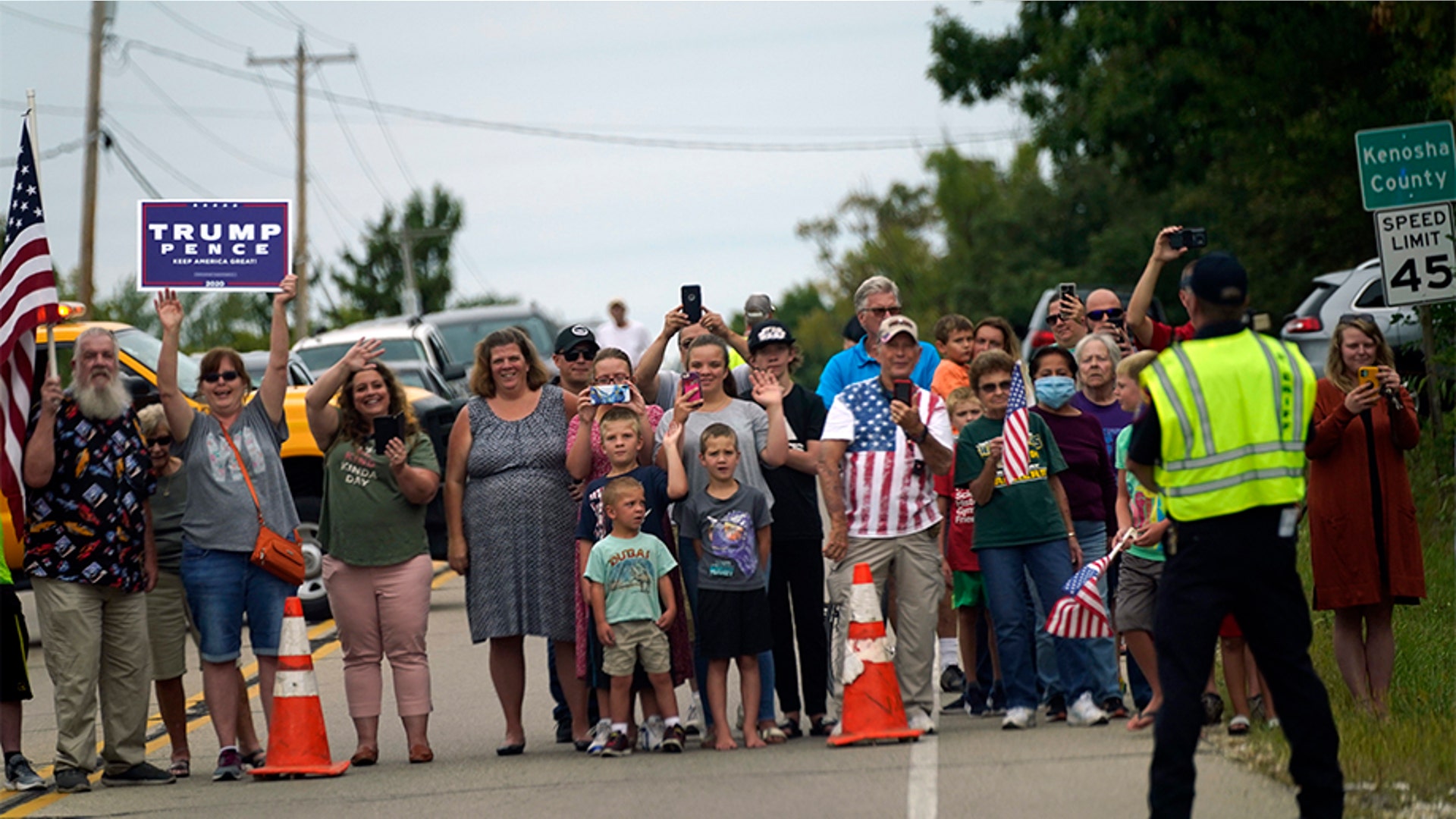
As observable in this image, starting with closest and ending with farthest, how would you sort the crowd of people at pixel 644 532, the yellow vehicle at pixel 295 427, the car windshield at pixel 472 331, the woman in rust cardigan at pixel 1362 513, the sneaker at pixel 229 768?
the woman in rust cardigan at pixel 1362 513 → the crowd of people at pixel 644 532 → the sneaker at pixel 229 768 → the yellow vehicle at pixel 295 427 → the car windshield at pixel 472 331

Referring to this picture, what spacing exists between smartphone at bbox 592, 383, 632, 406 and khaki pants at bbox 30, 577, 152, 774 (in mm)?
2475

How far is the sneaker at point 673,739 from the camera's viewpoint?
31.2 ft

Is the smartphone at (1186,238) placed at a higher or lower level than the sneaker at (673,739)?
higher

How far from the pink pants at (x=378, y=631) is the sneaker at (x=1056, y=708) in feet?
10.2

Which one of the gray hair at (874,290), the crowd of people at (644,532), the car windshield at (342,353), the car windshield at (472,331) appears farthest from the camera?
the car windshield at (472,331)

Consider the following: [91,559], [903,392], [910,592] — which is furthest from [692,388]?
[91,559]

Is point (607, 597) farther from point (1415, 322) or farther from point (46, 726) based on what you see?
point (1415, 322)

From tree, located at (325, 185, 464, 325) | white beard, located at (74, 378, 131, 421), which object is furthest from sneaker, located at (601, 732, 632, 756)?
tree, located at (325, 185, 464, 325)

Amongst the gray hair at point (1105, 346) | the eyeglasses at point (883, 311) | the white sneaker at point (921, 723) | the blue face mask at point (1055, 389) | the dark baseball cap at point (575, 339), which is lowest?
the white sneaker at point (921, 723)

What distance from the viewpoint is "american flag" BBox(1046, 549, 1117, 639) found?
918cm

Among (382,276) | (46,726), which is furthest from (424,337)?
(382,276)

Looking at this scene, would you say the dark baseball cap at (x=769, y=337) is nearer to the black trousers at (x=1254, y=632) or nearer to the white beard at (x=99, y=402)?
the white beard at (x=99, y=402)

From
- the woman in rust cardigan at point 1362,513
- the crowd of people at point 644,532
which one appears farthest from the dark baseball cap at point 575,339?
the woman in rust cardigan at point 1362,513

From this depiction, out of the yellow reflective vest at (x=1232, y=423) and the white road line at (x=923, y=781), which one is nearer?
the yellow reflective vest at (x=1232, y=423)
